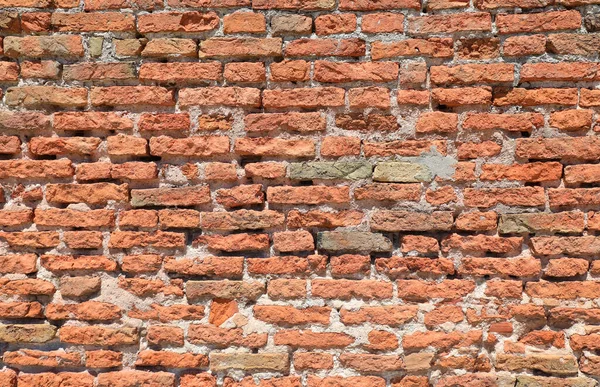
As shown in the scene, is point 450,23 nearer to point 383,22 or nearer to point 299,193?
point 383,22

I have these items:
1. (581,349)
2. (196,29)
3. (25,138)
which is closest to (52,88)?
(25,138)

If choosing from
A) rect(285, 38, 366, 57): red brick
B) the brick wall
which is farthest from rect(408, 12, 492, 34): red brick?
rect(285, 38, 366, 57): red brick

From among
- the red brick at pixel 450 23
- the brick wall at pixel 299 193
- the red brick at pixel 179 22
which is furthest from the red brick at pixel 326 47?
the red brick at pixel 179 22

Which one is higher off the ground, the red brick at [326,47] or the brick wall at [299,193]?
the red brick at [326,47]

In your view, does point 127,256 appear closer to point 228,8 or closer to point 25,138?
point 25,138

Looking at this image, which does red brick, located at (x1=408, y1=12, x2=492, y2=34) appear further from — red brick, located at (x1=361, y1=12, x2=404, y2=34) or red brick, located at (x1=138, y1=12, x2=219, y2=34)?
red brick, located at (x1=138, y1=12, x2=219, y2=34)

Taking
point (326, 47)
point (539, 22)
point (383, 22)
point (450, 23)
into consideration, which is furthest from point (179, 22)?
point (539, 22)

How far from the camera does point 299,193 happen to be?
2.01 metres

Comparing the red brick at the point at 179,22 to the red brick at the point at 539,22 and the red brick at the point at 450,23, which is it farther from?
the red brick at the point at 539,22

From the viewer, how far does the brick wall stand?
1968mm

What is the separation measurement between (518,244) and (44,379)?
77.6 inches

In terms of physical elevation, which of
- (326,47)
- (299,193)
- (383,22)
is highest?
(383,22)

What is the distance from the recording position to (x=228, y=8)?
2006mm

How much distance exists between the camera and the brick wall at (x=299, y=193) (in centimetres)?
→ 197
